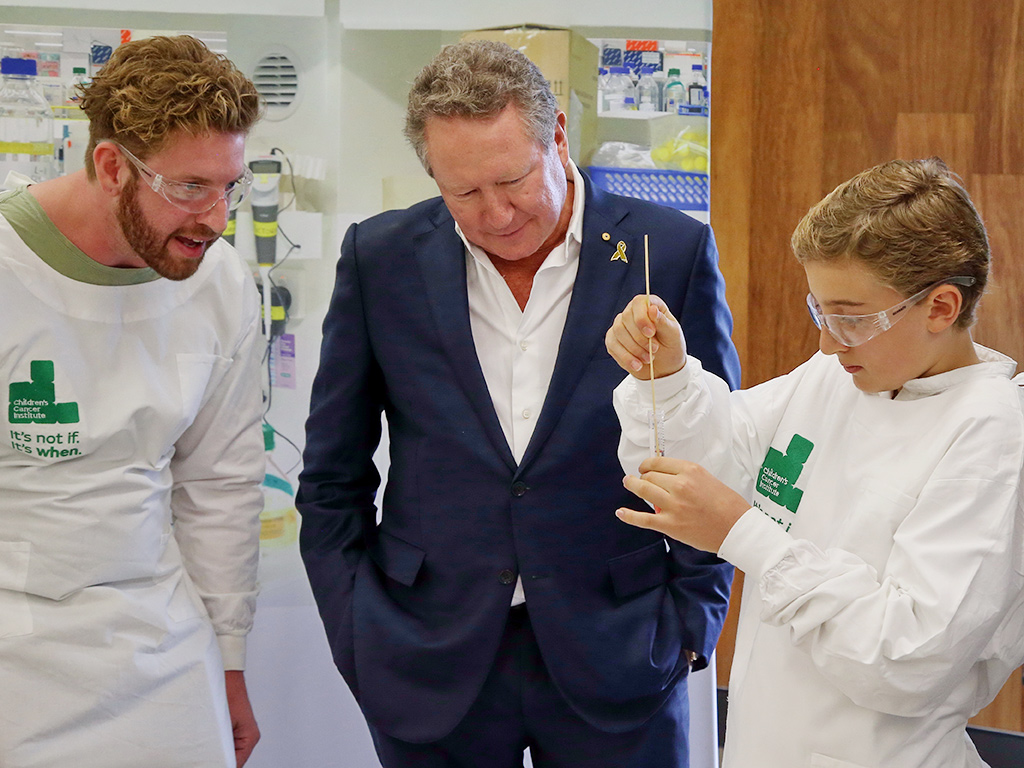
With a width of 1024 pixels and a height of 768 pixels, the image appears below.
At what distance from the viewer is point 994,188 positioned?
2.76m

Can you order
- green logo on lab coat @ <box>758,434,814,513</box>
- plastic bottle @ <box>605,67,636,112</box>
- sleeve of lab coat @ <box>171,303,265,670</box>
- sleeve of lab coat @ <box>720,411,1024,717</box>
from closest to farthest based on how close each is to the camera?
sleeve of lab coat @ <box>720,411,1024,717</box> → green logo on lab coat @ <box>758,434,814,513</box> → sleeve of lab coat @ <box>171,303,265,670</box> → plastic bottle @ <box>605,67,636,112</box>

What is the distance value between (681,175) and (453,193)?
1.25 m

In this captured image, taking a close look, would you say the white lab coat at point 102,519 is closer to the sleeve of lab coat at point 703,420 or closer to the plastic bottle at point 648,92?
the sleeve of lab coat at point 703,420

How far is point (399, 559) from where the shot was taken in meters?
1.87

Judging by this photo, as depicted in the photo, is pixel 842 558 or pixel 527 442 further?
pixel 527 442

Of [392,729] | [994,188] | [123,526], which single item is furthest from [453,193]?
[994,188]

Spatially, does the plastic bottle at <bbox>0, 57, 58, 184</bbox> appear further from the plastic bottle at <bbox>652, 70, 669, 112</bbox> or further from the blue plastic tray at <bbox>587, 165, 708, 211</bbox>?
the plastic bottle at <bbox>652, 70, 669, 112</bbox>

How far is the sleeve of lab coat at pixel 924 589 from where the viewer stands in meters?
1.27

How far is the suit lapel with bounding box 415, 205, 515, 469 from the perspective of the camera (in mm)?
1788

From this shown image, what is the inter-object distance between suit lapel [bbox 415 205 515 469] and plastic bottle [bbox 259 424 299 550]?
4.36 feet

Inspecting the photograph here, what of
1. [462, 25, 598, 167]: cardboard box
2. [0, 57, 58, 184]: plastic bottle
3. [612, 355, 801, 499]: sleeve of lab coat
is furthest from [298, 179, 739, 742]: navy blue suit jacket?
[0, 57, 58, 184]: plastic bottle

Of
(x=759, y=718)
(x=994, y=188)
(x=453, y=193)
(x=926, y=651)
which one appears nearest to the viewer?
(x=926, y=651)

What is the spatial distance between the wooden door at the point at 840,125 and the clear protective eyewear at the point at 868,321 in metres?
1.55

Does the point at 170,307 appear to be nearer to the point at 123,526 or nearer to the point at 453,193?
the point at 123,526
